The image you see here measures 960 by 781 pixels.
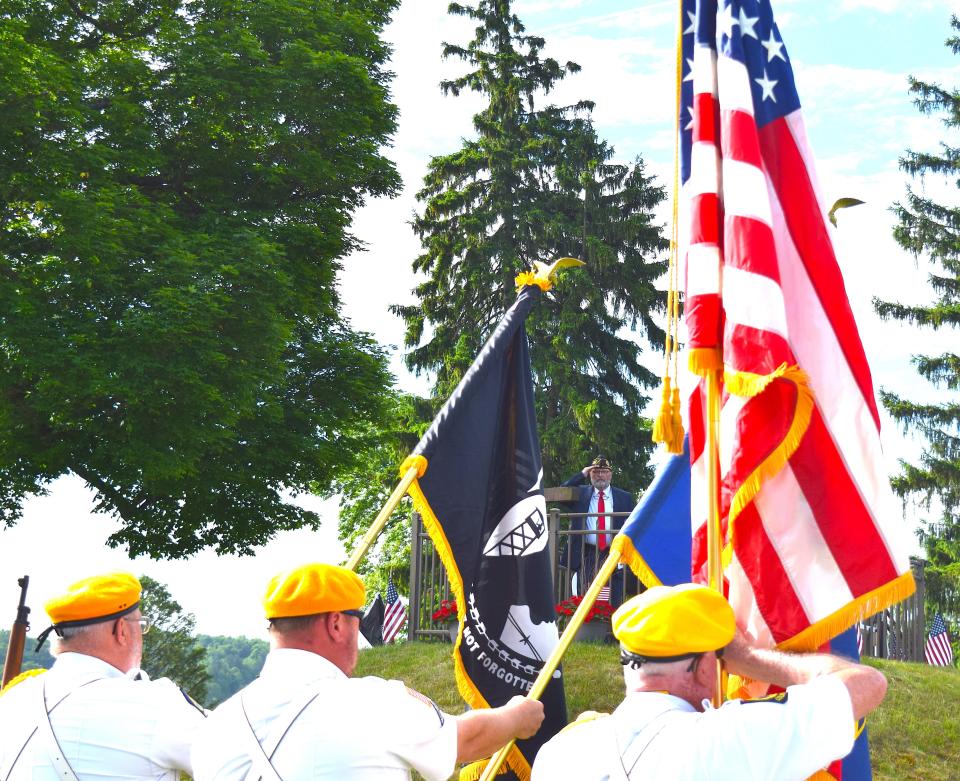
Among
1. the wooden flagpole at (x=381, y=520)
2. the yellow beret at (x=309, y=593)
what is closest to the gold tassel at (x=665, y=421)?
the wooden flagpole at (x=381, y=520)

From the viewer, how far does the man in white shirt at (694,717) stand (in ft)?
8.47

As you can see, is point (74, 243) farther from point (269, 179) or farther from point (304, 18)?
point (304, 18)

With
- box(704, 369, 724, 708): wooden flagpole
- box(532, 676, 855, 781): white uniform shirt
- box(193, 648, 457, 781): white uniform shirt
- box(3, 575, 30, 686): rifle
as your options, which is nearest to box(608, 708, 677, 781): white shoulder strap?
box(532, 676, 855, 781): white uniform shirt

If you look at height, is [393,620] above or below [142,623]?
below

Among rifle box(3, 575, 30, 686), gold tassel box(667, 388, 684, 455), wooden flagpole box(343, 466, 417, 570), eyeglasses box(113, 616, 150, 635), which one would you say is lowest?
rifle box(3, 575, 30, 686)

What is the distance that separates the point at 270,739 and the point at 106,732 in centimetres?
77

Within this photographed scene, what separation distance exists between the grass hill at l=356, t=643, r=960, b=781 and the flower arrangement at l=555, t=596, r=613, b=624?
352mm

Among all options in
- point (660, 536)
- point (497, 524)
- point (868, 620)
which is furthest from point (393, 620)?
point (660, 536)

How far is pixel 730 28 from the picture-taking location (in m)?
4.39

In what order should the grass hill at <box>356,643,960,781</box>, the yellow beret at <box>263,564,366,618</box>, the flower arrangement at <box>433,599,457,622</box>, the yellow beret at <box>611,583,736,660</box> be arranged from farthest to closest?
the flower arrangement at <box>433,599,457,622</box>
the grass hill at <box>356,643,960,781</box>
the yellow beret at <box>263,564,366,618</box>
the yellow beret at <box>611,583,736,660</box>

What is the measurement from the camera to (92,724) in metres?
3.33

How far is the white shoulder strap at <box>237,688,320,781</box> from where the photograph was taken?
282 cm

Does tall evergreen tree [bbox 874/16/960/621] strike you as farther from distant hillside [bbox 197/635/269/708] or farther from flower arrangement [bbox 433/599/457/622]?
distant hillside [bbox 197/635/269/708]

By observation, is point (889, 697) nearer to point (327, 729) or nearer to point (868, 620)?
point (868, 620)
